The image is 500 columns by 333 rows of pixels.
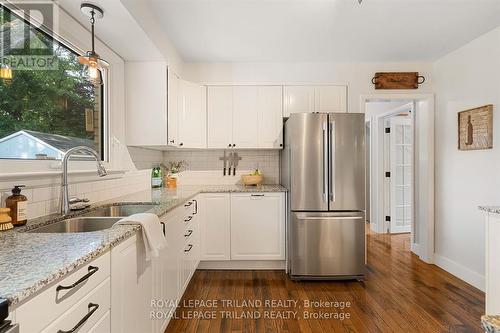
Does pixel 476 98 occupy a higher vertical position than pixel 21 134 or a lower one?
higher

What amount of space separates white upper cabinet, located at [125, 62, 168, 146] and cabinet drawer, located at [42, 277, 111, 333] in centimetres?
182

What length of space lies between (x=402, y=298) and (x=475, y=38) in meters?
2.78

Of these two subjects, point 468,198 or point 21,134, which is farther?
point 468,198

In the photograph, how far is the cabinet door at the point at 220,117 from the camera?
3.42 m

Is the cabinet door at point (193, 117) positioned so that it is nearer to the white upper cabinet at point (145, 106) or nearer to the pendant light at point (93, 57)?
the white upper cabinet at point (145, 106)

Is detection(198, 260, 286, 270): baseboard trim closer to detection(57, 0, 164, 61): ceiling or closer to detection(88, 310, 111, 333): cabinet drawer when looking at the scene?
detection(88, 310, 111, 333): cabinet drawer

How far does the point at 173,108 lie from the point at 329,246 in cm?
223

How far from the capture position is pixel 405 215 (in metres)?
4.93

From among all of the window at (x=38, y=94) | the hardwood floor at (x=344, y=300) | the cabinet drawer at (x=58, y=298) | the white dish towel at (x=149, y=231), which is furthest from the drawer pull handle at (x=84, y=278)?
the hardwood floor at (x=344, y=300)

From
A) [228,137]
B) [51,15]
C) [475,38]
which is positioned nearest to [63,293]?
[51,15]

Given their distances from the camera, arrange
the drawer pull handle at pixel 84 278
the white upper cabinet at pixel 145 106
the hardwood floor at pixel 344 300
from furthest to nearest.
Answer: the white upper cabinet at pixel 145 106, the hardwood floor at pixel 344 300, the drawer pull handle at pixel 84 278

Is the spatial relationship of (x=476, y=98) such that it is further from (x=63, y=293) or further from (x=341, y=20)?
(x=63, y=293)

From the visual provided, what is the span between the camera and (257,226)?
3.14 meters

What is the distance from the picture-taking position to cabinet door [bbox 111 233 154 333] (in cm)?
116
